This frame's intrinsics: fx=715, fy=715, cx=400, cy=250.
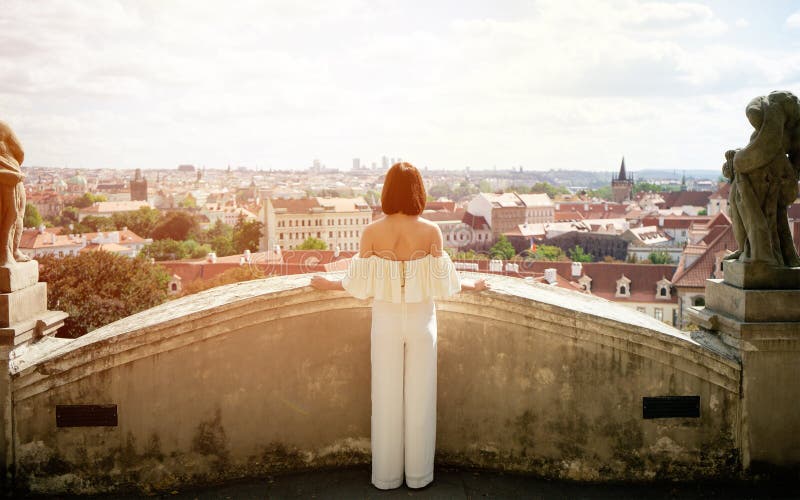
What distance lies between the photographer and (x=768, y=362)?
4883 millimetres

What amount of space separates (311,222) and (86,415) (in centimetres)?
9097

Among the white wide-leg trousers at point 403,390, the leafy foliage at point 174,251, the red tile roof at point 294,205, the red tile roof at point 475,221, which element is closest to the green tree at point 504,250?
the red tile roof at point 475,221

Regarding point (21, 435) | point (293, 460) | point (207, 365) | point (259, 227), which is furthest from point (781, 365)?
point (259, 227)

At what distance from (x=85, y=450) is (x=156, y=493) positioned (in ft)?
1.85

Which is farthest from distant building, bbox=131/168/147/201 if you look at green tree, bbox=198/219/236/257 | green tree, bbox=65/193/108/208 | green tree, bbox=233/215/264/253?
green tree, bbox=233/215/264/253

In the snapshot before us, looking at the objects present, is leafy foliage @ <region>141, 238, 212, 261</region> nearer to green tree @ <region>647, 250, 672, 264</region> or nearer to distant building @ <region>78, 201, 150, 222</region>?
distant building @ <region>78, 201, 150, 222</region>

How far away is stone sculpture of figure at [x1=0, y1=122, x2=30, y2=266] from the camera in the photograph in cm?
473

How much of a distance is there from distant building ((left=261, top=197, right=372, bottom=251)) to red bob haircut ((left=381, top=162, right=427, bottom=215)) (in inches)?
3334

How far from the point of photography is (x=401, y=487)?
4605mm

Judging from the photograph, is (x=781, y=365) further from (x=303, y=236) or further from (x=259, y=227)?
(x=303, y=236)

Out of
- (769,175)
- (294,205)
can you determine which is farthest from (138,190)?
(769,175)

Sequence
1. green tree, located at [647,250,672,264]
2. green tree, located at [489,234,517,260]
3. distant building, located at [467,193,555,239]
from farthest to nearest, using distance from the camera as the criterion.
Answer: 1. distant building, located at [467,193,555,239]
2. green tree, located at [489,234,517,260]
3. green tree, located at [647,250,672,264]

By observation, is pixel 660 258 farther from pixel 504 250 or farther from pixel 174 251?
pixel 174 251

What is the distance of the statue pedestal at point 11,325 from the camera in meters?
4.71
